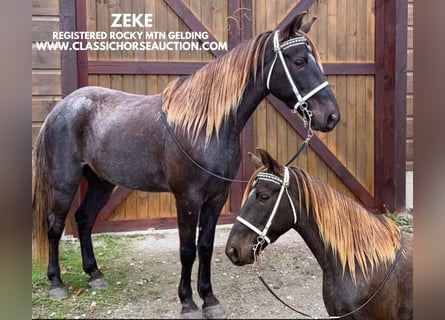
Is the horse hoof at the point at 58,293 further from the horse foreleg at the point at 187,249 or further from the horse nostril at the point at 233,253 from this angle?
the horse nostril at the point at 233,253

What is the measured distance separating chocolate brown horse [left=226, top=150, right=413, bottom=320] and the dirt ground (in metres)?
0.14

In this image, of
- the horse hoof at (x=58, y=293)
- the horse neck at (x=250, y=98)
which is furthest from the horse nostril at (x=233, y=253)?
the horse hoof at (x=58, y=293)

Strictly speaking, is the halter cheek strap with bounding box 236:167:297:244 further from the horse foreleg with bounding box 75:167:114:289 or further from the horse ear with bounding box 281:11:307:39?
the horse foreleg with bounding box 75:167:114:289

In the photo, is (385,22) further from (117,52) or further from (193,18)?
(117,52)

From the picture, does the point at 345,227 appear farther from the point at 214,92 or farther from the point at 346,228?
the point at 214,92

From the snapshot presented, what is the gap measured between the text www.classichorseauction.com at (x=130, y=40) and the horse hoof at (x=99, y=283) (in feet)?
2.35

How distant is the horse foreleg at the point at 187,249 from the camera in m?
1.45

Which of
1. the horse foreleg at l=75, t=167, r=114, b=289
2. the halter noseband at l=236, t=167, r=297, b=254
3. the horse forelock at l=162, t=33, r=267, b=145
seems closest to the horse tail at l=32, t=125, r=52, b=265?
the horse foreleg at l=75, t=167, r=114, b=289

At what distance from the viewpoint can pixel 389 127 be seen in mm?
1587

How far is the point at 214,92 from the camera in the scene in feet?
4.67

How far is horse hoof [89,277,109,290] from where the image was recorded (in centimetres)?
150
